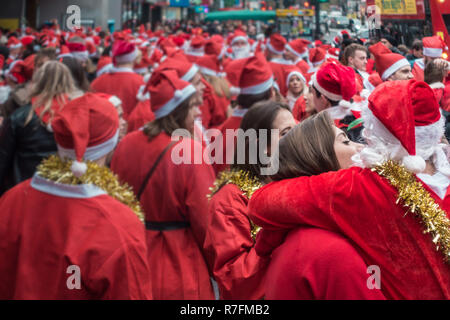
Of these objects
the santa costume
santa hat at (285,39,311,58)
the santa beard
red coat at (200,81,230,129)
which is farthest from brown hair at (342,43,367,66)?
the santa beard

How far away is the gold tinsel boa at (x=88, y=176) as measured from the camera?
256 centimetres

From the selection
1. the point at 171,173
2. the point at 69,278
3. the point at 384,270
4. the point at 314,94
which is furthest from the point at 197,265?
the point at 384,270

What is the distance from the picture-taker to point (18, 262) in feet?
7.90

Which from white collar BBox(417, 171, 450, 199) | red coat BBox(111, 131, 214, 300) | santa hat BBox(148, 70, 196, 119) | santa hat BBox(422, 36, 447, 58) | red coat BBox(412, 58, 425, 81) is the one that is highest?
santa hat BBox(422, 36, 447, 58)

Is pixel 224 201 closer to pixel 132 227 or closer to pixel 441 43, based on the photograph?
pixel 132 227

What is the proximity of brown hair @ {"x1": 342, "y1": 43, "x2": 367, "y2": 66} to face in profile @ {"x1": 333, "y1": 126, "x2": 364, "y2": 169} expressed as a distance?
388mm

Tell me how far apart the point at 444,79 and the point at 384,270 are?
0.83 m

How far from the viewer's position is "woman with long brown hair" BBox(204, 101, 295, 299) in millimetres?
2252

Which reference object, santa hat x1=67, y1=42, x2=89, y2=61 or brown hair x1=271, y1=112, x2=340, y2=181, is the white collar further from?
santa hat x1=67, y1=42, x2=89, y2=61

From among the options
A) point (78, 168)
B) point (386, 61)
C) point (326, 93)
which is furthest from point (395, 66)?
point (78, 168)

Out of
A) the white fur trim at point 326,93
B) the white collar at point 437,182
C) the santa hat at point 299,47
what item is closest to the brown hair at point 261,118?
the white fur trim at point 326,93

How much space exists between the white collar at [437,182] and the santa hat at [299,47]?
225 inches

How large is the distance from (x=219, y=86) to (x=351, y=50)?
189 inches
